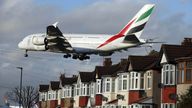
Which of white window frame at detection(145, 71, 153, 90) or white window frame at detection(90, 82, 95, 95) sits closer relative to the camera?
white window frame at detection(145, 71, 153, 90)

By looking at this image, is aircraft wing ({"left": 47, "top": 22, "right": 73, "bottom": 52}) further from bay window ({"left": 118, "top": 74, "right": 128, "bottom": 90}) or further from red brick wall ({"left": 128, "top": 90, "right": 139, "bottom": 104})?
bay window ({"left": 118, "top": 74, "right": 128, "bottom": 90})

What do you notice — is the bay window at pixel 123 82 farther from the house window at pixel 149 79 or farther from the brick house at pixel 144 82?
the house window at pixel 149 79

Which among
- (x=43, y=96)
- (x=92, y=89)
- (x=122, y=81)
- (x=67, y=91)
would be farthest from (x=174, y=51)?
(x=43, y=96)

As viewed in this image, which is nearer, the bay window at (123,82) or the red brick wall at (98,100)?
the bay window at (123,82)

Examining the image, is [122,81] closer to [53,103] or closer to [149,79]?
[149,79]

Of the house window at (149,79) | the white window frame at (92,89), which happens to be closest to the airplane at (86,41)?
the house window at (149,79)

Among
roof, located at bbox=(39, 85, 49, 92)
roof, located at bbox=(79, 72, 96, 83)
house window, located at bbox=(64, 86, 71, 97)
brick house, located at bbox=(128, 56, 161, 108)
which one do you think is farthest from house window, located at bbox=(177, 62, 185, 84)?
roof, located at bbox=(39, 85, 49, 92)

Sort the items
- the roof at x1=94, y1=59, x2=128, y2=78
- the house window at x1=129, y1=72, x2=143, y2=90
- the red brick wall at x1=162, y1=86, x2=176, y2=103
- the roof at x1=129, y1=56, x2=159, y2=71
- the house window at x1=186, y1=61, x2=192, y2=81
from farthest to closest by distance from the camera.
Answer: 1. the roof at x1=94, y1=59, x2=128, y2=78
2. the roof at x1=129, y1=56, x2=159, y2=71
3. the house window at x1=129, y1=72, x2=143, y2=90
4. the red brick wall at x1=162, y1=86, x2=176, y2=103
5. the house window at x1=186, y1=61, x2=192, y2=81
